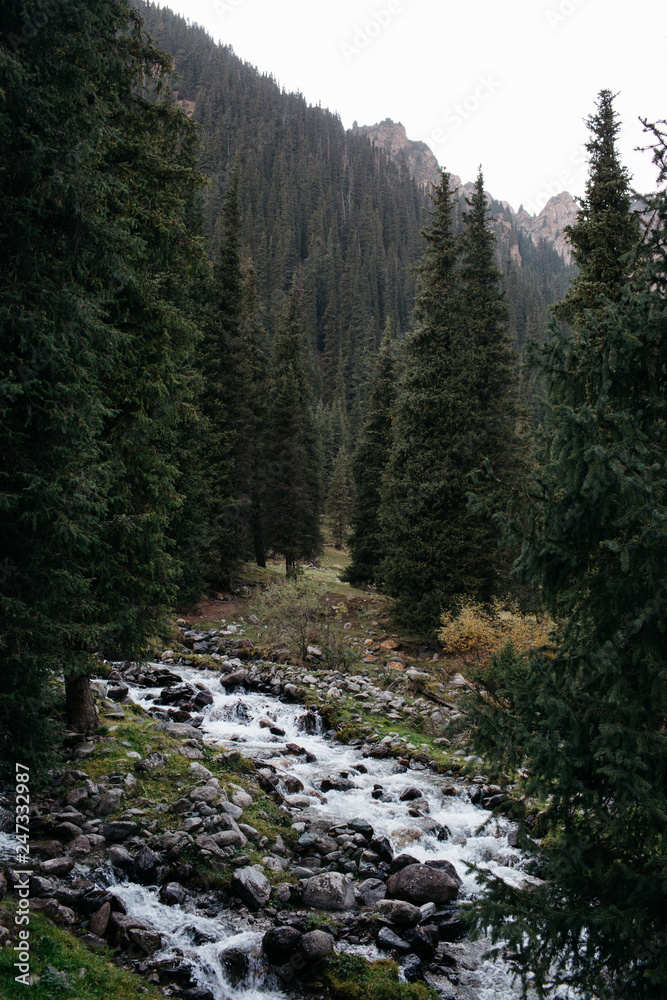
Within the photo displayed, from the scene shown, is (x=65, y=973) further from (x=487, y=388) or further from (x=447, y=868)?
(x=487, y=388)

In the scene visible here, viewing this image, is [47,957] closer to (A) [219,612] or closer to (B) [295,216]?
(A) [219,612]

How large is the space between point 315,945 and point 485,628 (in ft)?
38.8

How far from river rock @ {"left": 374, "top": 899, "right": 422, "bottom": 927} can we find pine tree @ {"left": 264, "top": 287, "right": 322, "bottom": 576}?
2259cm

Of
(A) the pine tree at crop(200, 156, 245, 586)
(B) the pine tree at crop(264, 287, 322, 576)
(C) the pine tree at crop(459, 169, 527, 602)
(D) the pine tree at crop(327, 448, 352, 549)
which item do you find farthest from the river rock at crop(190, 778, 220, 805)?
(D) the pine tree at crop(327, 448, 352, 549)

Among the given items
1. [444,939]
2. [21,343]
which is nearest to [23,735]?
[21,343]

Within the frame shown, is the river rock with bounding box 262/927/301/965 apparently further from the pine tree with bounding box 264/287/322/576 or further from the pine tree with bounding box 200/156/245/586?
the pine tree with bounding box 264/287/322/576

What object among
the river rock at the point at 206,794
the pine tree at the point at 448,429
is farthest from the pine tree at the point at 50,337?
the pine tree at the point at 448,429

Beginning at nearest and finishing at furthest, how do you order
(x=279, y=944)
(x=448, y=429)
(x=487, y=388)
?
(x=279, y=944) → (x=448, y=429) → (x=487, y=388)

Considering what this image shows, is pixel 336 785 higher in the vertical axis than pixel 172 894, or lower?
lower

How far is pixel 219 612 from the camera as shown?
968 inches

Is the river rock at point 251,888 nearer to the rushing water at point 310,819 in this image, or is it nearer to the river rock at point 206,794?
the rushing water at point 310,819

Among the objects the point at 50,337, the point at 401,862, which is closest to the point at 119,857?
the point at 401,862

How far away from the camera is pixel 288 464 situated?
107 feet

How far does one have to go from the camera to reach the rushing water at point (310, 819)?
6.31 m
